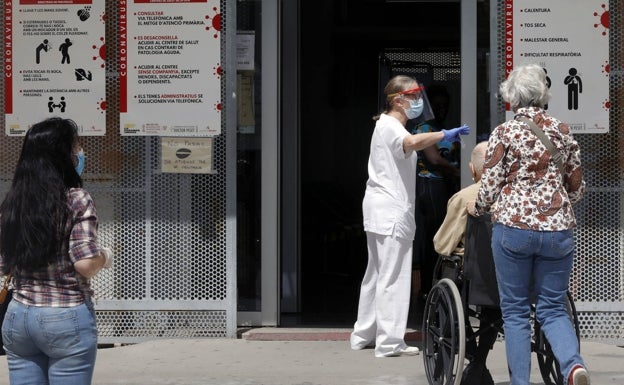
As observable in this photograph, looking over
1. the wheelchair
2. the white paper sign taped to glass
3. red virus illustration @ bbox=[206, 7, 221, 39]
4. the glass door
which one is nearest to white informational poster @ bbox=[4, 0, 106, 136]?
the white paper sign taped to glass

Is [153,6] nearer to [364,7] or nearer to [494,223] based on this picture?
[494,223]

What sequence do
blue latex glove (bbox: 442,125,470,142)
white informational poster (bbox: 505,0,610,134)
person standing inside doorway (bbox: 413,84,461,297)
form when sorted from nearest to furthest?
blue latex glove (bbox: 442,125,470,142)
white informational poster (bbox: 505,0,610,134)
person standing inside doorway (bbox: 413,84,461,297)

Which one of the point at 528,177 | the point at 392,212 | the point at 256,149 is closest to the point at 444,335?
the point at 528,177

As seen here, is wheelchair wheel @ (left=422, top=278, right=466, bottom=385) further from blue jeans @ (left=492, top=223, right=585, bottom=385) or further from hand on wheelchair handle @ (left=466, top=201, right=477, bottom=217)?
hand on wheelchair handle @ (left=466, top=201, right=477, bottom=217)

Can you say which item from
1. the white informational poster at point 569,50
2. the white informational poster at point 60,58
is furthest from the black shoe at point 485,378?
the white informational poster at point 60,58

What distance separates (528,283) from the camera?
5.21 meters

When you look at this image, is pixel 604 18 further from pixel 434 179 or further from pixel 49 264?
pixel 49 264

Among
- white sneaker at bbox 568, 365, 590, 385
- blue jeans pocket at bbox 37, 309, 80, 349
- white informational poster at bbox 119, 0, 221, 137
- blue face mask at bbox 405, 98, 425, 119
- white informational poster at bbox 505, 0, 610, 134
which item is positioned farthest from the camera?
white informational poster at bbox 119, 0, 221, 137

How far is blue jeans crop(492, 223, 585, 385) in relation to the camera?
512 centimetres

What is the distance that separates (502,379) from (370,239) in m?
1.26

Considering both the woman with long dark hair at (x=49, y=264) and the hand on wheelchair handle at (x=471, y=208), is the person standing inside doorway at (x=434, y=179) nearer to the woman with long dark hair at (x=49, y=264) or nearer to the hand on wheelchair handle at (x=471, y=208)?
the hand on wheelchair handle at (x=471, y=208)

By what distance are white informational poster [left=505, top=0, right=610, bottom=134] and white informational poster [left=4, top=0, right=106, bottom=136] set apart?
2.86 m

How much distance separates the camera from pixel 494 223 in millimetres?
5281

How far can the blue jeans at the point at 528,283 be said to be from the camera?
512cm
